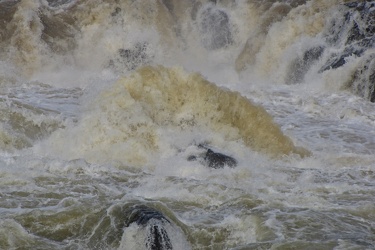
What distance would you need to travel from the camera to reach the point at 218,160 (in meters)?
8.14

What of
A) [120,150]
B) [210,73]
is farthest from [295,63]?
[120,150]

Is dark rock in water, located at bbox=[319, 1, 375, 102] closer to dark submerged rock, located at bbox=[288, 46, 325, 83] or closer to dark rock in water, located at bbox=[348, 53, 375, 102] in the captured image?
dark rock in water, located at bbox=[348, 53, 375, 102]

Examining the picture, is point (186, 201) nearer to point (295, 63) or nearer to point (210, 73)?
point (295, 63)

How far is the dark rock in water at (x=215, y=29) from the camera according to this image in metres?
20.1

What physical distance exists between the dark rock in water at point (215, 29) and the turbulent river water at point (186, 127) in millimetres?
58

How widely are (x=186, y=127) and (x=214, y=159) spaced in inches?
62.8

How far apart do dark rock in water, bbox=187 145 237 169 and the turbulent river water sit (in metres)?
0.04

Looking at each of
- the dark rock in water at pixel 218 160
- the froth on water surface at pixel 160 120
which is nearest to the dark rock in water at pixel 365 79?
the froth on water surface at pixel 160 120

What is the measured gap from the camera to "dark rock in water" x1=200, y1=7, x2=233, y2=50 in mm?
20094

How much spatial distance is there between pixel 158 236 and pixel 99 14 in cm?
1569

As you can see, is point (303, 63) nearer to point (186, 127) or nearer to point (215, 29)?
point (215, 29)


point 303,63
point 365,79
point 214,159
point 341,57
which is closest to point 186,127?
point 214,159

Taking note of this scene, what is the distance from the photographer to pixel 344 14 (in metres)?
15.6

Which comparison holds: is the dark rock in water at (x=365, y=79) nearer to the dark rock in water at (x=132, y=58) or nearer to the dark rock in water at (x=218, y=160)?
the dark rock in water at (x=218, y=160)
